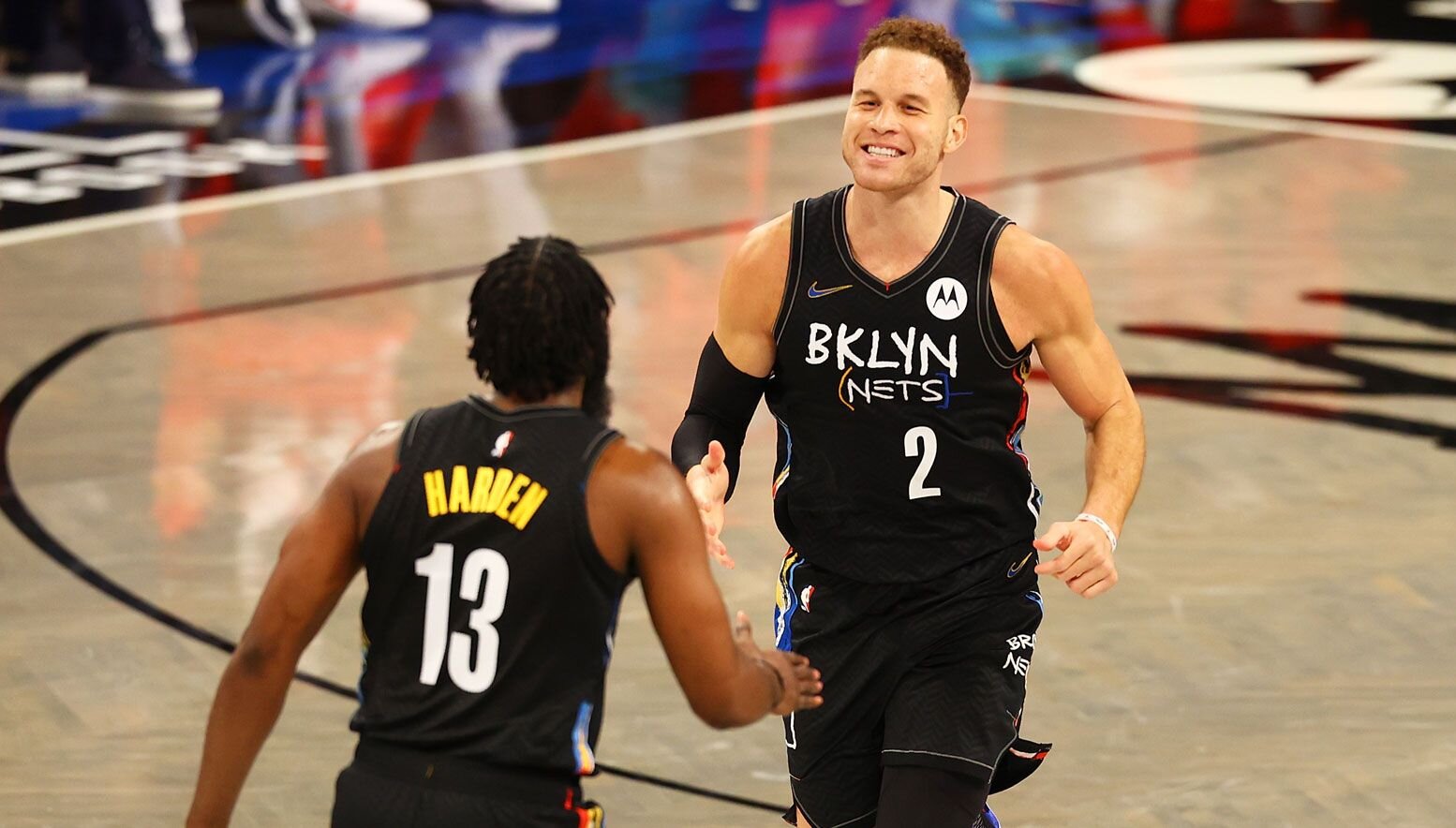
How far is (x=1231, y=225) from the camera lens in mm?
10945

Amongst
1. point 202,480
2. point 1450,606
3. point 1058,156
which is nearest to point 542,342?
point 1450,606

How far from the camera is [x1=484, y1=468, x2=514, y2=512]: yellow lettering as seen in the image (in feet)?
10.0

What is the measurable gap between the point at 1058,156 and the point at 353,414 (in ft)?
18.7

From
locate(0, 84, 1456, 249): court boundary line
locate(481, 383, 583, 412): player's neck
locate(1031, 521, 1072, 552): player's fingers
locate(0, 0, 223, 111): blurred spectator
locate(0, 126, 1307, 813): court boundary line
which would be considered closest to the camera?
locate(481, 383, 583, 412): player's neck

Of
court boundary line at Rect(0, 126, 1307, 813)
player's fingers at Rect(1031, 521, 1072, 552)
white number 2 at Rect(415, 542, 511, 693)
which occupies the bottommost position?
court boundary line at Rect(0, 126, 1307, 813)

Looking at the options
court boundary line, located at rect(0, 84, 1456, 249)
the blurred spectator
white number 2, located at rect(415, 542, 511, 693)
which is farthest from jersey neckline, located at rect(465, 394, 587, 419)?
the blurred spectator

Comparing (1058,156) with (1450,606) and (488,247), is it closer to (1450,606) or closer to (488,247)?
(488,247)

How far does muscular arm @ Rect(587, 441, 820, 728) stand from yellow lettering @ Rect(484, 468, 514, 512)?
11 cm

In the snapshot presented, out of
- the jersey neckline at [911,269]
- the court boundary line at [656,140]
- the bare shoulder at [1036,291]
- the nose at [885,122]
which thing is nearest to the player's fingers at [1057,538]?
the bare shoulder at [1036,291]

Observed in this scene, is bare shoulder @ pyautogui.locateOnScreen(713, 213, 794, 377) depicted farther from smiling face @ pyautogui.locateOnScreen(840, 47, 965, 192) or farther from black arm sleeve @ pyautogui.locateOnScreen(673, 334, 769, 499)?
smiling face @ pyautogui.locateOnScreen(840, 47, 965, 192)

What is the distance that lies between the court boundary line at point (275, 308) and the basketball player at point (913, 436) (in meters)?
1.25

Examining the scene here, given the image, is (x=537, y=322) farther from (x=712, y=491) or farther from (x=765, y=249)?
(x=765, y=249)

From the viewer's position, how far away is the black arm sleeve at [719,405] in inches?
167

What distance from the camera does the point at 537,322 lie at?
312cm
